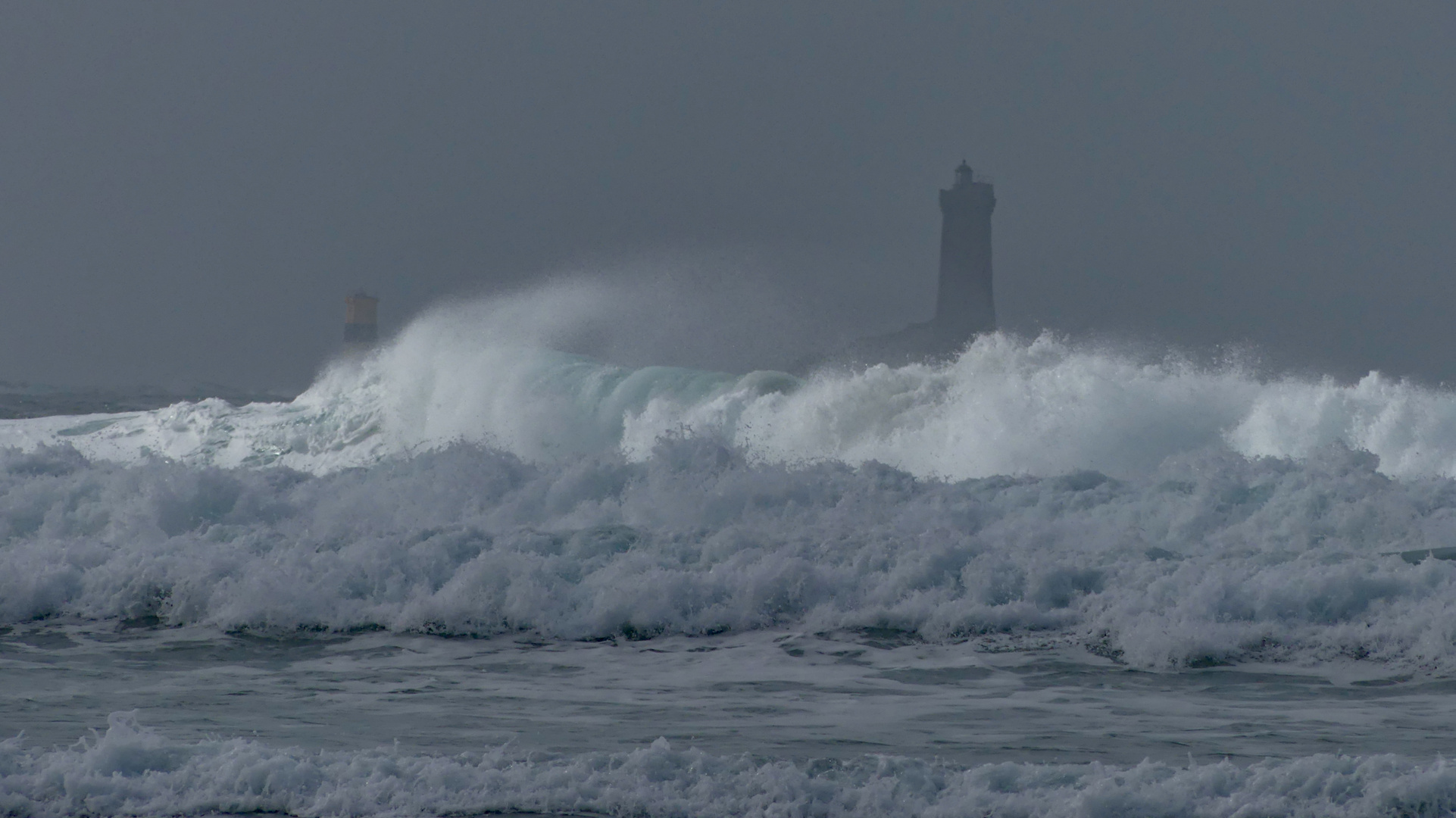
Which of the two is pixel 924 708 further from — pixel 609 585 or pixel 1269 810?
pixel 609 585

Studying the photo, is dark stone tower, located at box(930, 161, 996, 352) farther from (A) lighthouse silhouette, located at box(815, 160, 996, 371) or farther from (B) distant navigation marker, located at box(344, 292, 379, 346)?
(B) distant navigation marker, located at box(344, 292, 379, 346)

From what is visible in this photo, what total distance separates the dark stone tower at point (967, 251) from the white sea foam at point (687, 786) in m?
56.5

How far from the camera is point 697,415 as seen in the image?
21484 millimetres

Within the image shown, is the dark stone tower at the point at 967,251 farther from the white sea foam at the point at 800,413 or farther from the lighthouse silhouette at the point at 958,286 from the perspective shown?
the white sea foam at the point at 800,413

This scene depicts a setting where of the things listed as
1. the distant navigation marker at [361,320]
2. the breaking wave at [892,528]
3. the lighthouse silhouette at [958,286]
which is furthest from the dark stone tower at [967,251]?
the breaking wave at [892,528]

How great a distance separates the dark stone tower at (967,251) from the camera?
62594mm

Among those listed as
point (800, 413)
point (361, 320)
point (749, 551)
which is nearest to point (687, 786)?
point (749, 551)

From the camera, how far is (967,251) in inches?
2478

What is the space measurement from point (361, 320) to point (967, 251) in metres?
25.7

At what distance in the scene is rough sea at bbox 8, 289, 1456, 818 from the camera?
6.20 meters

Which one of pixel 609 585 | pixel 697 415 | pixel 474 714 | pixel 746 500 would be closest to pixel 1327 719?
pixel 474 714

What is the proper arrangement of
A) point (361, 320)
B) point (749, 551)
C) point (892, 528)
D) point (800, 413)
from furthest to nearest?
1. point (361, 320)
2. point (800, 413)
3. point (892, 528)
4. point (749, 551)

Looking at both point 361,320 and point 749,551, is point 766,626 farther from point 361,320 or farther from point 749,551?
point 361,320

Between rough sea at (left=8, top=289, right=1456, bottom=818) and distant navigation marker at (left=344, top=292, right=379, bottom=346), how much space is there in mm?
45504
